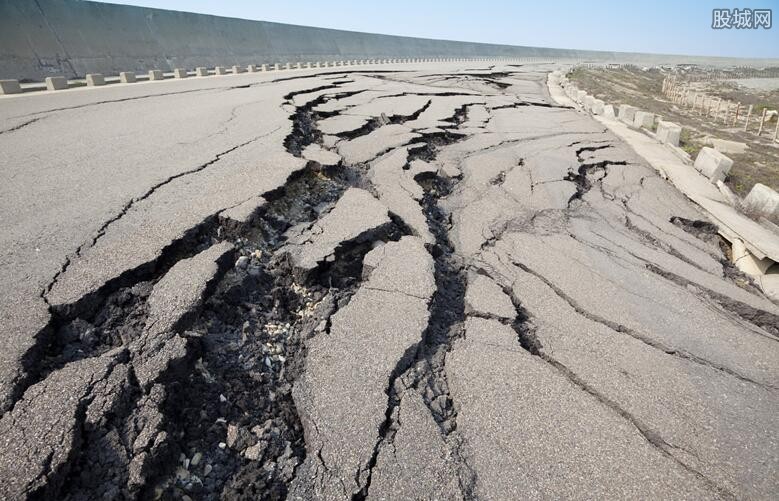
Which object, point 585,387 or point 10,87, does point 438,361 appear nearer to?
point 585,387

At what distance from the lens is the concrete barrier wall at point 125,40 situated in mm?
11086

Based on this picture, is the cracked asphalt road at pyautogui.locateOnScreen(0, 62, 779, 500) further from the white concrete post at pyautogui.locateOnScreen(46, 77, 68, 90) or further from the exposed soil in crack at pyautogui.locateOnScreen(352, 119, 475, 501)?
the white concrete post at pyautogui.locateOnScreen(46, 77, 68, 90)

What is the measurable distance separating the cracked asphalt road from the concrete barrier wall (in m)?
9.96

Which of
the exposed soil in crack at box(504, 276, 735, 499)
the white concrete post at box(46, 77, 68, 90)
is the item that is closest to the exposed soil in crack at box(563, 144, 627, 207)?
the exposed soil in crack at box(504, 276, 735, 499)

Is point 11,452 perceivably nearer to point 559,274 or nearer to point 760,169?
point 559,274

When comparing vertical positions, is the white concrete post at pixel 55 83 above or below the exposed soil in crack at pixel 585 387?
above

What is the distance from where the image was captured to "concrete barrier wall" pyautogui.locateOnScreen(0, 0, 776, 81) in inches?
436

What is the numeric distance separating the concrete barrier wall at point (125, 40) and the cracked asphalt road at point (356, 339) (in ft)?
32.7

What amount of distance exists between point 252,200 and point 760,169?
8.08 metres

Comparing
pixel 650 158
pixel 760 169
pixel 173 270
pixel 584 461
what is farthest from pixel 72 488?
pixel 760 169

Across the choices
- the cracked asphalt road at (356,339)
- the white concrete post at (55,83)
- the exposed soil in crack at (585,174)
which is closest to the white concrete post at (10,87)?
the white concrete post at (55,83)

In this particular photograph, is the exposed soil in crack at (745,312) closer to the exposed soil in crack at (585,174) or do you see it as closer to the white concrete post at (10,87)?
the exposed soil in crack at (585,174)

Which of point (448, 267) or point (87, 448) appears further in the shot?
point (448, 267)

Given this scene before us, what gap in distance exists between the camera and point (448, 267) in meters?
2.89
